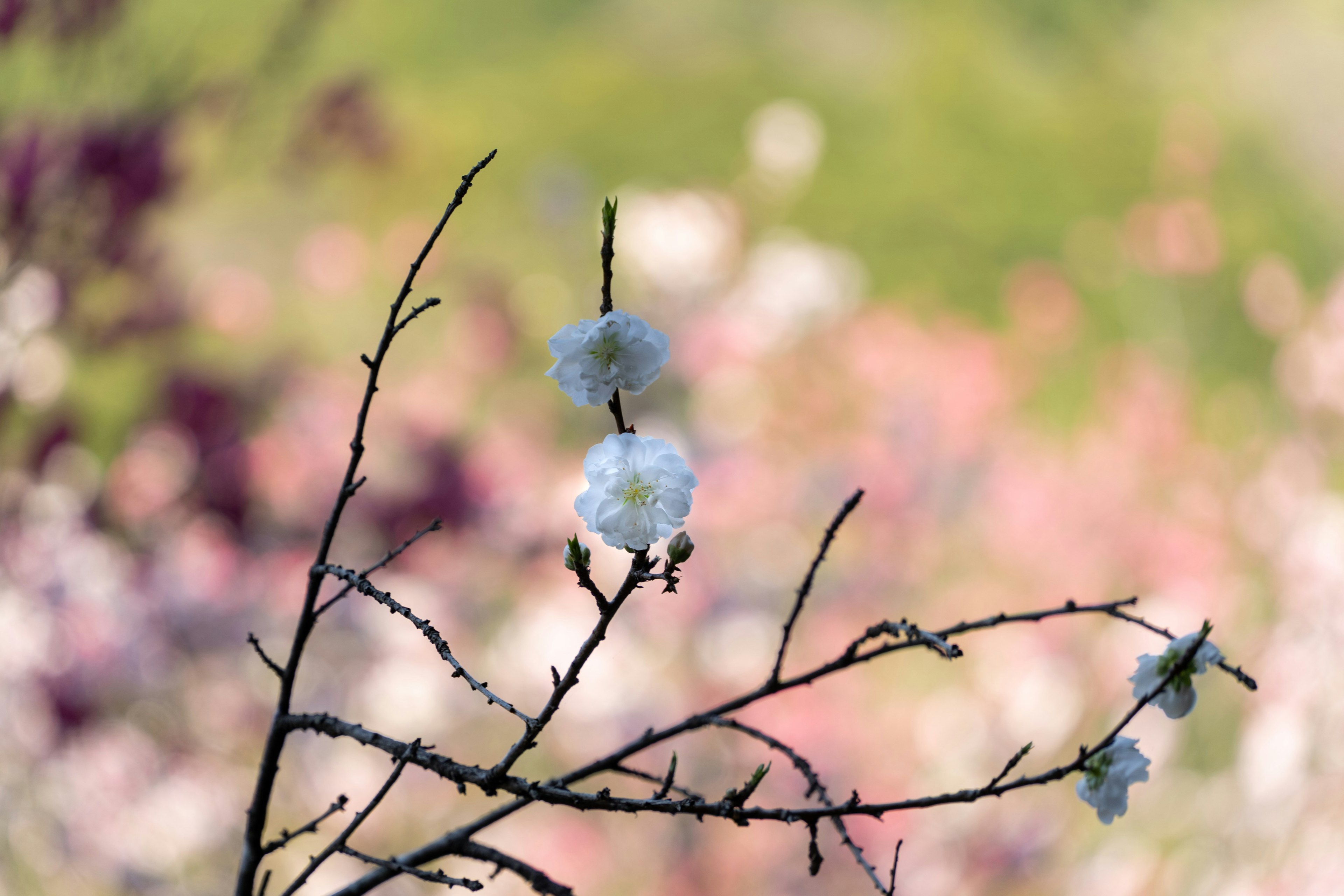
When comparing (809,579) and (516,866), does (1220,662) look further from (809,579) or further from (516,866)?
(516,866)

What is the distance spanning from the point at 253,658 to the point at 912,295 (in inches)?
91.6

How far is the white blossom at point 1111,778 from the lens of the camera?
1.16 feet

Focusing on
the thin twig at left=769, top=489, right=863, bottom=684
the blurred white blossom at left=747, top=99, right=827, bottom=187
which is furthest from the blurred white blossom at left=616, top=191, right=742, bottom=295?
the thin twig at left=769, top=489, right=863, bottom=684

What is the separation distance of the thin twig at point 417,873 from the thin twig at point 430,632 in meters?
0.06

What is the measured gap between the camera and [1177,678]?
0.34m

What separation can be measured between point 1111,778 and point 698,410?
1824 mm

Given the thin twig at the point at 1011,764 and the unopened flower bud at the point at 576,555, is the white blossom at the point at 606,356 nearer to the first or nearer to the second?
the unopened flower bud at the point at 576,555

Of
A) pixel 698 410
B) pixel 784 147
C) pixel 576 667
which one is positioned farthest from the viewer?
pixel 784 147

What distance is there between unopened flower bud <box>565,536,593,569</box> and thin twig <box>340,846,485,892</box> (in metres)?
0.10

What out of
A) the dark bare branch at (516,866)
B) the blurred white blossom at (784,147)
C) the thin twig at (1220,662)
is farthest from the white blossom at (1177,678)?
the blurred white blossom at (784,147)

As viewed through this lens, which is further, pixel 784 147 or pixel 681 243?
pixel 784 147

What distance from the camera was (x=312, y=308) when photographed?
120 inches

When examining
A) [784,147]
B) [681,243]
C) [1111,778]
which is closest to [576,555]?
[1111,778]

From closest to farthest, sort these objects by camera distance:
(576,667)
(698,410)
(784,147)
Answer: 1. (576,667)
2. (698,410)
3. (784,147)
